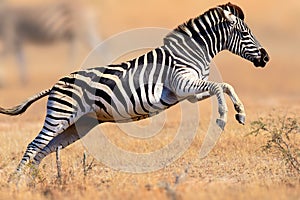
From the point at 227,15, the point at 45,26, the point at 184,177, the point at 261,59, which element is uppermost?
the point at 45,26

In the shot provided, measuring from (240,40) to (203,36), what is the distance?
54cm

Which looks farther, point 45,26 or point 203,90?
point 45,26

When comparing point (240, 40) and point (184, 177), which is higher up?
point (240, 40)

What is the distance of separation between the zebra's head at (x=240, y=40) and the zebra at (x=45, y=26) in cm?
1961

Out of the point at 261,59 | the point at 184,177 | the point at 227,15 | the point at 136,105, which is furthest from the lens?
the point at 261,59

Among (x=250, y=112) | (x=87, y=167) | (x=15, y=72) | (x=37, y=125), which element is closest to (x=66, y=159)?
(x=87, y=167)

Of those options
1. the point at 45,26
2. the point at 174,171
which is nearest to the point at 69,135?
the point at 174,171

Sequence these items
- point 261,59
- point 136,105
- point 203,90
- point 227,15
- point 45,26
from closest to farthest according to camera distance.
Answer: point 203,90 → point 136,105 → point 227,15 → point 261,59 → point 45,26

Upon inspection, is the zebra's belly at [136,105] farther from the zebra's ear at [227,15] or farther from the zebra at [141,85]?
the zebra's ear at [227,15]

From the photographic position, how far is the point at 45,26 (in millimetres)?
31312

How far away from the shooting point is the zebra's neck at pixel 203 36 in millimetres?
10047

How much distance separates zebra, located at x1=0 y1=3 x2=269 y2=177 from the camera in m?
9.65

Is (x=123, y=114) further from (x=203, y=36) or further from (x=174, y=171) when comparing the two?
(x=203, y=36)

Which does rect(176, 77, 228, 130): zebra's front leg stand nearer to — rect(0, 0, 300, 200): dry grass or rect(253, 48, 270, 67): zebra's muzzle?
rect(0, 0, 300, 200): dry grass
